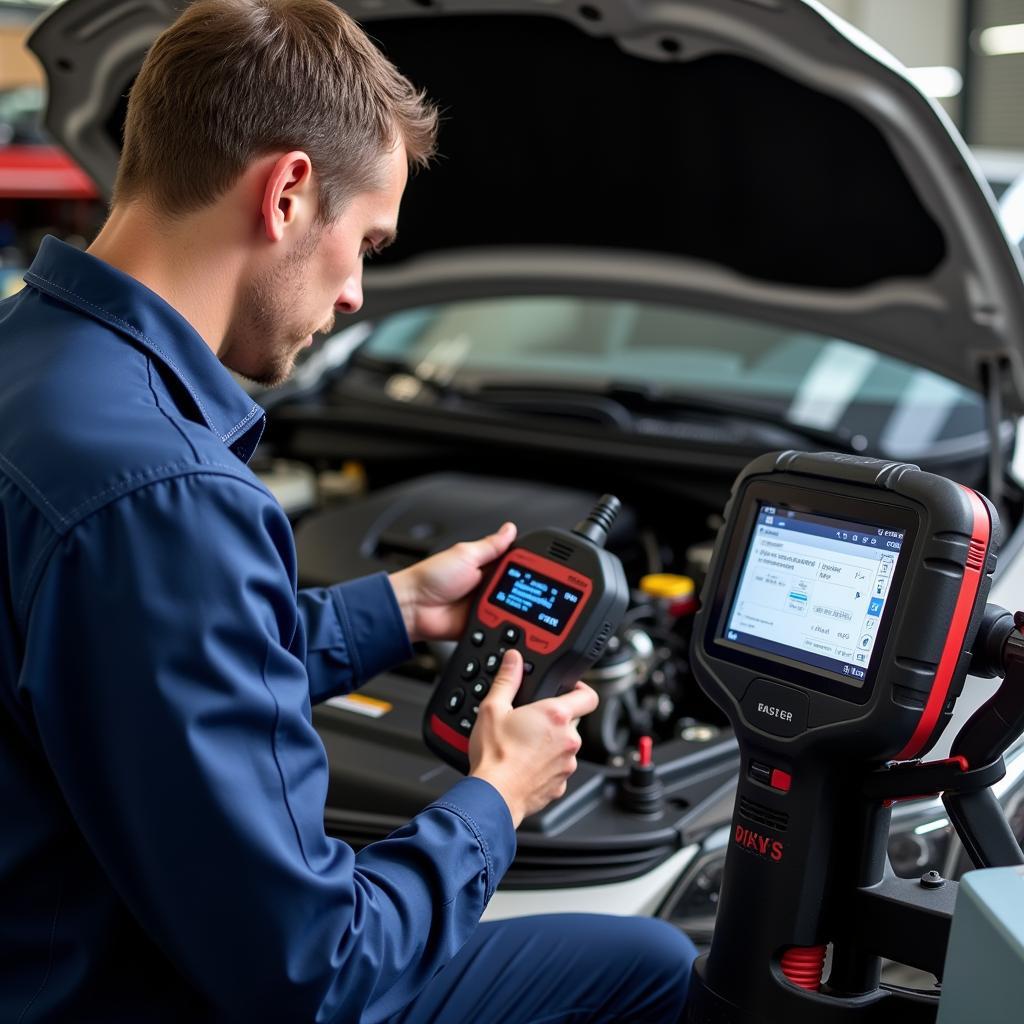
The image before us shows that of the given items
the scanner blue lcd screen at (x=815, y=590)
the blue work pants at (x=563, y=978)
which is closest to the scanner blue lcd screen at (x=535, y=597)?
the scanner blue lcd screen at (x=815, y=590)

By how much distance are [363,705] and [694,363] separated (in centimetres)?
112

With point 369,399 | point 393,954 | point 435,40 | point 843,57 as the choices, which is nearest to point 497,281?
point 369,399

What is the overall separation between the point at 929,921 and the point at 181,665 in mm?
645

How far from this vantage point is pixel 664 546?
2.21 metres

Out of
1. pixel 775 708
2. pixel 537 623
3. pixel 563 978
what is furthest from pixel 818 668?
pixel 563 978

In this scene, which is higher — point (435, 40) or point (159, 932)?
point (435, 40)

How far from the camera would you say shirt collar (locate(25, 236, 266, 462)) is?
1.01m

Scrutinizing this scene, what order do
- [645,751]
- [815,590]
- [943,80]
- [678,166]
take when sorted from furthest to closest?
[943,80] < [678,166] < [645,751] < [815,590]

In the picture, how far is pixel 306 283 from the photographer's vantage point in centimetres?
113

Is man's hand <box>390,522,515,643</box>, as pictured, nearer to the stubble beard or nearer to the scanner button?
the stubble beard

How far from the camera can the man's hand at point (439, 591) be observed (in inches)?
58.8

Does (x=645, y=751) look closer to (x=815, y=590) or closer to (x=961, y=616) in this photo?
(x=815, y=590)

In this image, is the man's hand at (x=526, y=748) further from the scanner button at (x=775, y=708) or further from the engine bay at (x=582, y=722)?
the engine bay at (x=582, y=722)

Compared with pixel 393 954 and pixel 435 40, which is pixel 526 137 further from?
pixel 393 954
